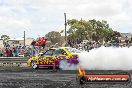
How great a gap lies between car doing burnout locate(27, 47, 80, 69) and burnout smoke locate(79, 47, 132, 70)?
24.7 inches

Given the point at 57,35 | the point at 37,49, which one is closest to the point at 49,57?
the point at 37,49

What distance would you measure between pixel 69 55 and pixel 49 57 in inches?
57.0

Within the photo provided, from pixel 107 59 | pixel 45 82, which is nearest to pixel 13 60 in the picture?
pixel 107 59

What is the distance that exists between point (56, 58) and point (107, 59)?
3007mm

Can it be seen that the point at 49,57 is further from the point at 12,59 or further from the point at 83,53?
the point at 12,59

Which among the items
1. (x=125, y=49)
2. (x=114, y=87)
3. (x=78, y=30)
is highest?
(x=78, y=30)

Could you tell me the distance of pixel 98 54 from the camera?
61.1ft

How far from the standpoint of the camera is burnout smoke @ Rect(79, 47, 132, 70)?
1820 centimetres

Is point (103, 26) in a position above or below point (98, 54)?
above

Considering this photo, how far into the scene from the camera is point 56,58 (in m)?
19.8

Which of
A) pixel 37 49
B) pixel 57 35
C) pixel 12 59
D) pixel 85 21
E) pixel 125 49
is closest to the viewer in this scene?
pixel 125 49

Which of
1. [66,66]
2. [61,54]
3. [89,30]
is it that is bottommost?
[66,66]

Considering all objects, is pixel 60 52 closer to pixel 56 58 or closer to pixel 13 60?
pixel 56 58

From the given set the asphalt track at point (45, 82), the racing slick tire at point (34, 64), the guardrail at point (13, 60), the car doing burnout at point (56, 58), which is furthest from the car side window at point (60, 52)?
the asphalt track at point (45, 82)
